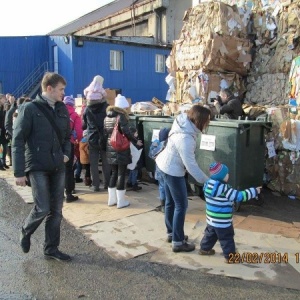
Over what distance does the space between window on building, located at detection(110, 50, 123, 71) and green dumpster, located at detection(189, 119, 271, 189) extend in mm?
16765

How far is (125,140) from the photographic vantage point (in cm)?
543

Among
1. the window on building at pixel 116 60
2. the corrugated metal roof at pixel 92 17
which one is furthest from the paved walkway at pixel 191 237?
the corrugated metal roof at pixel 92 17

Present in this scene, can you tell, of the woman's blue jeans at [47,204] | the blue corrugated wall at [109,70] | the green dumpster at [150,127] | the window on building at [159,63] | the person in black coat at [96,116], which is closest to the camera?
the woman's blue jeans at [47,204]

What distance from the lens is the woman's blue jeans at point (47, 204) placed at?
140 inches

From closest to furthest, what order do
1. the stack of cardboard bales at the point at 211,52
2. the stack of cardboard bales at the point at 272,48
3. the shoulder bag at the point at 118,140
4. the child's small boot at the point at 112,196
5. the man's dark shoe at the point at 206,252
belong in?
the man's dark shoe at the point at 206,252 → the shoulder bag at the point at 118,140 → the child's small boot at the point at 112,196 → the stack of cardboard bales at the point at 272,48 → the stack of cardboard bales at the point at 211,52

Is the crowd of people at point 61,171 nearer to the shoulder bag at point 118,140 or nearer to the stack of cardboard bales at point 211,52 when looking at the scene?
the shoulder bag at point 118,140

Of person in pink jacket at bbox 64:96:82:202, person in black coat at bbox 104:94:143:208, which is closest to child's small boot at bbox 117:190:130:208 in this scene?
person in black coat at bbox 104:94:143:208

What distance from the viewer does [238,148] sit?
16.6ft

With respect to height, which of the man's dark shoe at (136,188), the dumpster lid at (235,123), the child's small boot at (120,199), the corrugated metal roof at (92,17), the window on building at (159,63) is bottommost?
the man's dark shoe at (136,188)

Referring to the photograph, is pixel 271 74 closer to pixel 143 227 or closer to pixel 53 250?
pixel 143 227

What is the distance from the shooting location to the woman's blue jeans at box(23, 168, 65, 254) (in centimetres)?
356

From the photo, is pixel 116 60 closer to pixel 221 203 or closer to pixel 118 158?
pixel 118 158

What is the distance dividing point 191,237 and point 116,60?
60.8 ft

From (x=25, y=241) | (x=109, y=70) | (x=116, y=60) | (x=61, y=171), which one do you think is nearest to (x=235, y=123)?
(x=61, y=171)
